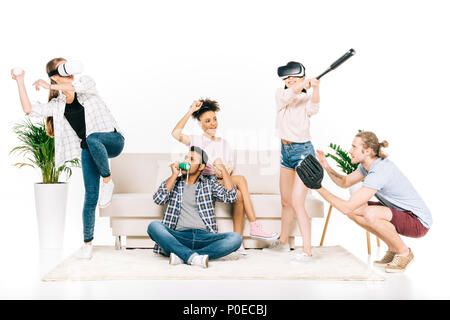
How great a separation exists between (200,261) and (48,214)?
5.87ft

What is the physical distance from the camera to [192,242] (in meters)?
4.20

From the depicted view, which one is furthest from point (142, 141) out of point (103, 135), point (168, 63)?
point (103, 135)

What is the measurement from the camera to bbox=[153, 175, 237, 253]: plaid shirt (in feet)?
14.1

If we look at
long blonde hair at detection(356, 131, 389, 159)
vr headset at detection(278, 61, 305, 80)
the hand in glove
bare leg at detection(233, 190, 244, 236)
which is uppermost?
vr headset at detection(278, 61, 305, 80)

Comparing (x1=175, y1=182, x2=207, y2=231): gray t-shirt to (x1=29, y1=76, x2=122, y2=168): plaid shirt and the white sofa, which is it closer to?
the white sofa

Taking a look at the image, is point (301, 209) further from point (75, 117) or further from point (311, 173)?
point (75, 117)

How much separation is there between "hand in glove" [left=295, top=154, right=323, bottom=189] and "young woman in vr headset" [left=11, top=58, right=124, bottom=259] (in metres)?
1.52

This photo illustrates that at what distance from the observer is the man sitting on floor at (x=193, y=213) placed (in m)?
4.12

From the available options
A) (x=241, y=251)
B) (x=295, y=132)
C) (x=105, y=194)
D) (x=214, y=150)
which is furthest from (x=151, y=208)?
(x=295, y=132)

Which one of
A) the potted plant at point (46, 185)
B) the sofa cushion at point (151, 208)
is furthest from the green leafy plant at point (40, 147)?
the sofa cushion at point (151, 208)

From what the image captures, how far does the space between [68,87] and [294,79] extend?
1.72 m

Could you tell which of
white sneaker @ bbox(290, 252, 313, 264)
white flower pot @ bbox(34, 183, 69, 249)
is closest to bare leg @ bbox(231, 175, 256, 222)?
white sneaker @ bbox(290, 252, 313, 264)

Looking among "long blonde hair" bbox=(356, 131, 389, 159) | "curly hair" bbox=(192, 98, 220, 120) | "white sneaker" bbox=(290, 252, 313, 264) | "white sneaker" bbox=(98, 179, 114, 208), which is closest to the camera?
"long blonde hair" bbox=(356, 131, 389, 159)

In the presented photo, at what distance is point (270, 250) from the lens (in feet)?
15.2
